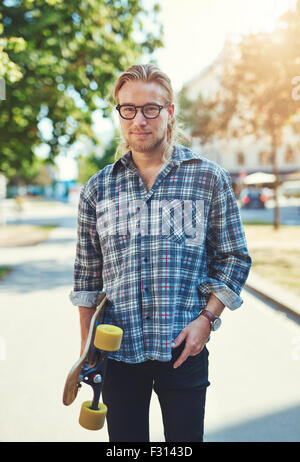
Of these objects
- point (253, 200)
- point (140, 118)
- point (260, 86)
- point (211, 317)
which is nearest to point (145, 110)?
point (140, 118)

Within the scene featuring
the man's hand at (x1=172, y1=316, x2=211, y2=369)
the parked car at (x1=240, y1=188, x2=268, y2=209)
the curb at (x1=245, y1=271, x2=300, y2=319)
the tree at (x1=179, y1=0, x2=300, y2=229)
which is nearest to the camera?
the man's hand at (x1=172, y1=316, x2=211, y2=369)

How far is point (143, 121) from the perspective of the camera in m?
1.81

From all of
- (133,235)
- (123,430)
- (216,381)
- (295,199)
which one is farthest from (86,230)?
(295,199)

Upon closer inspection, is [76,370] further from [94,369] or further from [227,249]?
[227,249]

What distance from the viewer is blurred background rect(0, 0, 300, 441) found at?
3727 millimetres

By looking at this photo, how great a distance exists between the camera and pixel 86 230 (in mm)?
1979

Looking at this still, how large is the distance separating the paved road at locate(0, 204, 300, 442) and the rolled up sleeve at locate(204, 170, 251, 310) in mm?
1760

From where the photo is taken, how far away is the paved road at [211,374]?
11.2ft

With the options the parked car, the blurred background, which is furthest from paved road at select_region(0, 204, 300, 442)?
the parked car

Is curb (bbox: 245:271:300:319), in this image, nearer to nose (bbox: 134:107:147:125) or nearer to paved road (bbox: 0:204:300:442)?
paved road (bbox: 0:204:300:442)

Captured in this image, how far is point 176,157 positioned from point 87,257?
1.65 ft

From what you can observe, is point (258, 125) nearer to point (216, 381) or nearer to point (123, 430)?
point (216, 381)
